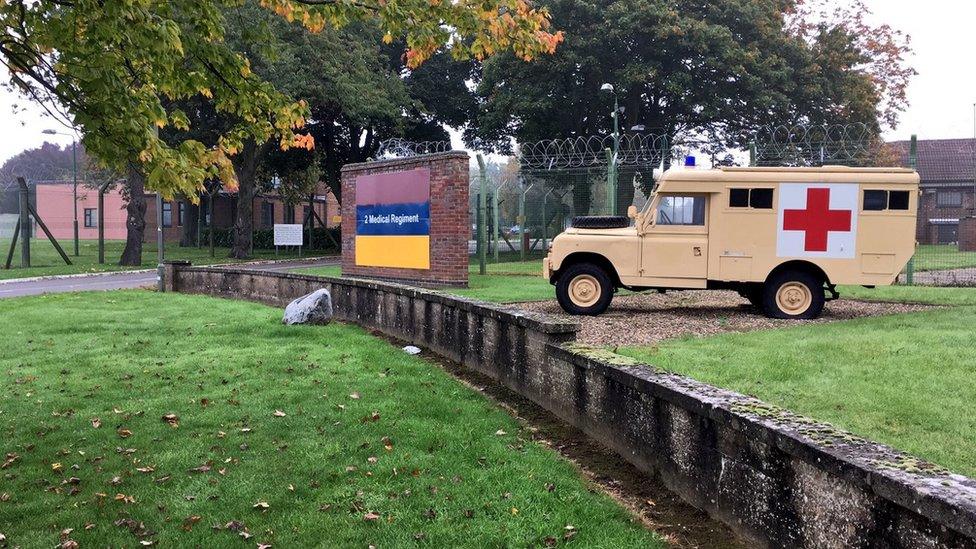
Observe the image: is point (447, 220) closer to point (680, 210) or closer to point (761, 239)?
point (680, 210)

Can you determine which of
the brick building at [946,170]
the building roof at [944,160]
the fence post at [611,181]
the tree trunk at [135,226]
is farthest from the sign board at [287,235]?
the building roof at [944,160]

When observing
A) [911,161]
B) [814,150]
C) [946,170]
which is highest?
[946,170]

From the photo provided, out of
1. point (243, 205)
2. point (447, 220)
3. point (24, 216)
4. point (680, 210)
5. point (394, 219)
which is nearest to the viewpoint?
point (680, 210)

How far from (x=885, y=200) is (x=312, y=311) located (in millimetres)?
8109

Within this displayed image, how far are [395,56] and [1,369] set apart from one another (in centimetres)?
3319

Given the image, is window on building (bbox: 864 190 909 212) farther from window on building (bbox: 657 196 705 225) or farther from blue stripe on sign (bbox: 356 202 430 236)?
blue stripe on sign (bbox: 356 202 430 236)

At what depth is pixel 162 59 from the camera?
16.7ft

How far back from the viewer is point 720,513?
3.79m

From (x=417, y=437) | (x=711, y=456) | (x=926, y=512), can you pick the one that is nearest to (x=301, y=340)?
(x=417, y=437)

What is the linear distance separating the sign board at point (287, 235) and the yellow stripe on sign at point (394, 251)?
16.7 meters

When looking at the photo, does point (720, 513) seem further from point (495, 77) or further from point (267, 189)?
point (267, 189)

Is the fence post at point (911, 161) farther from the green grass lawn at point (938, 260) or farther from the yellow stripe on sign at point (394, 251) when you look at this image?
the yellow stripe on sign at point (394, 251)

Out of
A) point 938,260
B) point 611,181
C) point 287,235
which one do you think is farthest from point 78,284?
point 938,260

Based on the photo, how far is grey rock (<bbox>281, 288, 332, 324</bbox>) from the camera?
10.4 m
